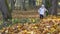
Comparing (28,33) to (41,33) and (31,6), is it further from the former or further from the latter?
(31,6)

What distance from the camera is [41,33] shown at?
311 inches

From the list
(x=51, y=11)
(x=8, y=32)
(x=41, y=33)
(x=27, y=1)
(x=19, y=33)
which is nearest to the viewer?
(x=41, y=33)

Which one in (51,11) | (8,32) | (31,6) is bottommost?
(31,6)

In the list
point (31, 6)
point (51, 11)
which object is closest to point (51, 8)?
point (51, 11)

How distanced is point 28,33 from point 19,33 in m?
0.41

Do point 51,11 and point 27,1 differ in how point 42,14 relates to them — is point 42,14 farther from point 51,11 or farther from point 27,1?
point 27,1

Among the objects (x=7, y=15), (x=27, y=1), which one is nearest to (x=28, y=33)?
(x=7, y=15)

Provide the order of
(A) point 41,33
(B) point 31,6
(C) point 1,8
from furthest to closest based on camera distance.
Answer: (B) point 31,6
(C) point 1,8
(A) point 41,33

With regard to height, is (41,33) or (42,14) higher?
(41,33)

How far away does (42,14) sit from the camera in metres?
19.1

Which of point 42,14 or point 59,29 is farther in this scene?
point 42,14

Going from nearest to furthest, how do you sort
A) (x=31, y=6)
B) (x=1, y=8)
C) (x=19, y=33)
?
(x=19, y=33) → (x=1, y=8) → (x=31, y=6)

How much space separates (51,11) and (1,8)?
8488 millimetres

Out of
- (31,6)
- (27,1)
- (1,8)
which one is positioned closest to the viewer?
(1,8)
